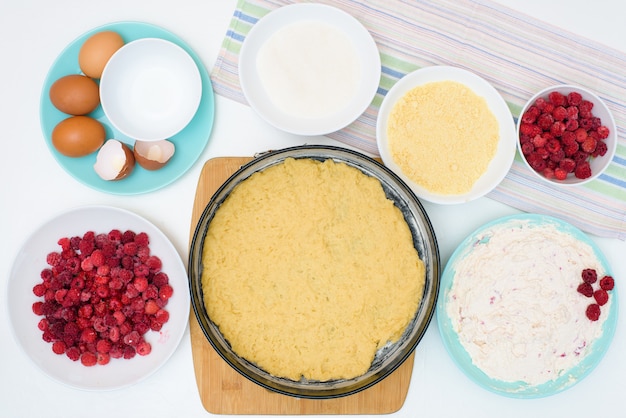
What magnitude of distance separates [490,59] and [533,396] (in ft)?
2.79

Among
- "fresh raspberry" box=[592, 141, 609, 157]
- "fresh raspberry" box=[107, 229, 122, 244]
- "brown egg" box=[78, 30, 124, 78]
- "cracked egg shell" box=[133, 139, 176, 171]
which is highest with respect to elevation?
"fresh raspberry" box=[592, 141, 609, 157]

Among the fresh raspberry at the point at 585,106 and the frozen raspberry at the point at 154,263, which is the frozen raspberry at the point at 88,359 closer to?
the frozen raspberry at the point at 154,263

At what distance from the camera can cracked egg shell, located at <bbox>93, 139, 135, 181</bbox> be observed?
4.28ft

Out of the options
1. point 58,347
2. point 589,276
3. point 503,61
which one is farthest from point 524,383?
point 58,347

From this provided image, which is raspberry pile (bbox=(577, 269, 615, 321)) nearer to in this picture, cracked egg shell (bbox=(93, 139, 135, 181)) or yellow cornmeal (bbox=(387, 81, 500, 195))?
yellow cornmeal (bbox=(387, 81, 500, 195))

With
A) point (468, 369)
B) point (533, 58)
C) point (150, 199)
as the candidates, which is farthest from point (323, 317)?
point (533, 58)

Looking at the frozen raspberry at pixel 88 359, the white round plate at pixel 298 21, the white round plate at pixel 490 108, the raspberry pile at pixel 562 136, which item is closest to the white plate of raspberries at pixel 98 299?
the frozen raspberry at pixel 88 359

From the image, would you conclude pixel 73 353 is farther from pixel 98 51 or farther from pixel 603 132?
pixel 603 132

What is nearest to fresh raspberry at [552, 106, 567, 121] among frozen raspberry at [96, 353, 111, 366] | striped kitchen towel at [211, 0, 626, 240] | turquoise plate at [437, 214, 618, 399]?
striped kitchen towel at [211, 0, 626, 240]

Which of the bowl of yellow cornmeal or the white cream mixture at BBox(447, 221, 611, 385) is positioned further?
the white cream mixture at BBox(447, 221, 611, 385)

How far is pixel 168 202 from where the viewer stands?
4.55ft

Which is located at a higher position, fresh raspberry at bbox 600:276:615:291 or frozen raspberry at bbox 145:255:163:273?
fresh raspberry at bbox 600:276:615:291

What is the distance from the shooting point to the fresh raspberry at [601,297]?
4.31ft

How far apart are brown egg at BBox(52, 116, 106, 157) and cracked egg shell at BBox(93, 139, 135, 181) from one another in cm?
3
